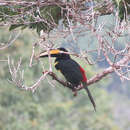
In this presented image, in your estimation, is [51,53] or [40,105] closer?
[51,53]

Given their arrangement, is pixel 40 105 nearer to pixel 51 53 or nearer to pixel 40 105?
pixel 40 105

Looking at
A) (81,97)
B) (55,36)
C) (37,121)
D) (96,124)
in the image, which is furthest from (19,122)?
(55,36)

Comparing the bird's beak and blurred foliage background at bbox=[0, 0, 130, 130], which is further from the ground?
the bird's beak

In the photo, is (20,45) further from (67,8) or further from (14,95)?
(67,8)

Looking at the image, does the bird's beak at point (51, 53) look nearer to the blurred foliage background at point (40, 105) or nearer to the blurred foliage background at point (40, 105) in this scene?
the blurred foliage background at point (40, 105)

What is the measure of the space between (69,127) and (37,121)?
2609 millimetres

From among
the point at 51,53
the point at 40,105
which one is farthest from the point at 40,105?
the point at 51,53

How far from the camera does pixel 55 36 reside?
13.1ft

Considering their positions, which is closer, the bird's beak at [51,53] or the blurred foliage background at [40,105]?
the bird's beak at [51,53]

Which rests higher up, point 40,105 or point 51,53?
point 51,53

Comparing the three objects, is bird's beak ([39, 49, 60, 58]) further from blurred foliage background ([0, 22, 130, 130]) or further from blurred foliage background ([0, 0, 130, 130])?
blurred foliage background ([0, 22, 130, 130])

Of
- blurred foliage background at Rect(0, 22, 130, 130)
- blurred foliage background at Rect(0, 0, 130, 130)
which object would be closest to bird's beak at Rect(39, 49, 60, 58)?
blurred foliage background at Rect(0, 0, 130, 130)

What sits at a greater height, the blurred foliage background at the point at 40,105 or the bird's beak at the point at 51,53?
the bird's beak at the point at 51,53

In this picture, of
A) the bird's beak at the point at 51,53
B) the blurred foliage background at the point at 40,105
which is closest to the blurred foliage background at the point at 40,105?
the blurred foliage background at the point at 40,105
